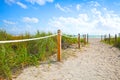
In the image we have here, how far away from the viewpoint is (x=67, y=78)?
5.62m

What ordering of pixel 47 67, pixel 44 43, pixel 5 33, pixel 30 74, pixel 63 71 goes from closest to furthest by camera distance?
pixel 30 74, pixel 63 71, pixel 47 67, pixel 44 43, pixel 5 33

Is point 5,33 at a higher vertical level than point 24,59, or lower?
higher

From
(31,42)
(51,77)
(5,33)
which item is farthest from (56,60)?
(5,33)

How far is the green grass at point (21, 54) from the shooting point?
→ 234 inches

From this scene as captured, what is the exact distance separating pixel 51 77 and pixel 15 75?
1.09 m

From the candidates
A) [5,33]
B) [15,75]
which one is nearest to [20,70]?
[15,75]

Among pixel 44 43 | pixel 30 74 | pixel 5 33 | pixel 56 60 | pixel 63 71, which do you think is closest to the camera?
pixel 30 74

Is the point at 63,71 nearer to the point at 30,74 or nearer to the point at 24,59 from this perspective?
the point at 30,74

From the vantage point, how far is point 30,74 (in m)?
5.98

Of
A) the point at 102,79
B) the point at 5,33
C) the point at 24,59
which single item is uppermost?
the point at 5,33

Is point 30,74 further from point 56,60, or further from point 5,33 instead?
point 5,33

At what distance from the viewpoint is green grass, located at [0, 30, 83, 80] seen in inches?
234

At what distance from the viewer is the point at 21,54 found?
7148mm

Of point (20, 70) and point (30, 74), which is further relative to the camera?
point (20, 70)
